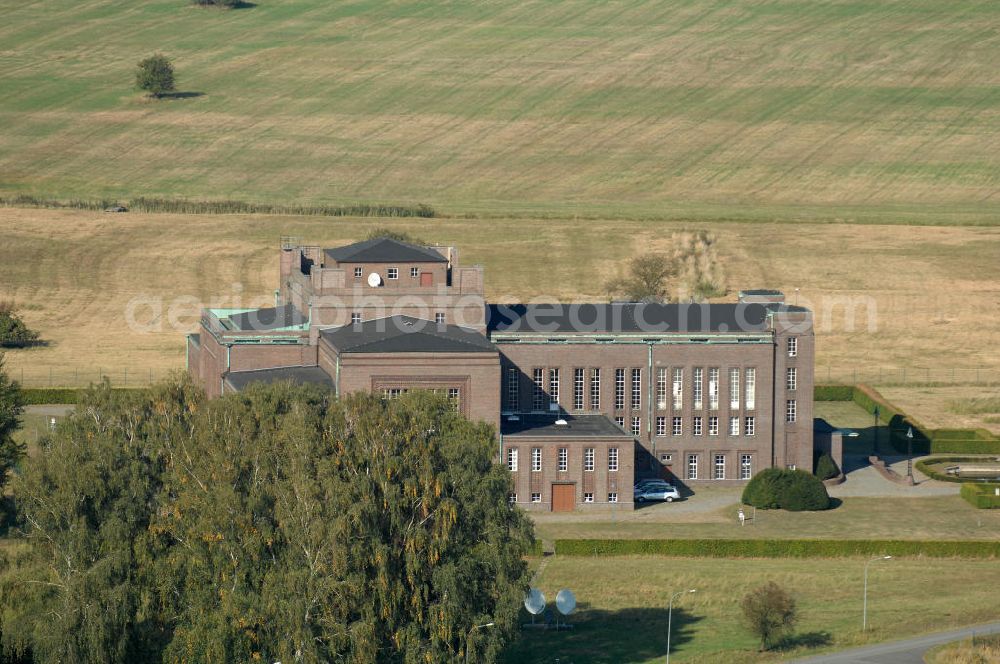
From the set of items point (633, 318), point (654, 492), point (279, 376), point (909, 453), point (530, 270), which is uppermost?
point (530, 270)

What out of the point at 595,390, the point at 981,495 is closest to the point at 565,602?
the point at 595,390

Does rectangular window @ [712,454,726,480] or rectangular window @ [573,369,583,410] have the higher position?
rectangular window @ [573,369,583,410]

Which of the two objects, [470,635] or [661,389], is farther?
[661,389]

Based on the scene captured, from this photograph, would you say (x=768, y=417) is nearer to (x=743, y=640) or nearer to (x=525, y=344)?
(x=525, y=344)

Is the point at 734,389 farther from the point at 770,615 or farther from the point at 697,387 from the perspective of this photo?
the point at 770,615

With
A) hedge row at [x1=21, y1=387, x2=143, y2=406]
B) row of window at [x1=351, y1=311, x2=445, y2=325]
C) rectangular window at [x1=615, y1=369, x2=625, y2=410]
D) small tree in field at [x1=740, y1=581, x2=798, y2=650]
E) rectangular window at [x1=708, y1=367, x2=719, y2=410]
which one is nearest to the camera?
Result: small tree in field at [x1=740, y1=581, x2=798, y2=650]

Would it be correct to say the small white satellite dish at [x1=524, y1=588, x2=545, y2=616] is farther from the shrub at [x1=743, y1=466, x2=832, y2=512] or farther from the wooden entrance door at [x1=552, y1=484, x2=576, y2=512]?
the shrub at [x1=743, y1=466, x2=832, y2=512]

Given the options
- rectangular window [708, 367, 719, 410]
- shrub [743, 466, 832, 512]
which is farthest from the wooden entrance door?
rectangular window [708, 367, 719, 410]

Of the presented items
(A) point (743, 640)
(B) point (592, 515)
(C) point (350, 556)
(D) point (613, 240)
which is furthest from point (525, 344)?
(D) point (613, 240)
